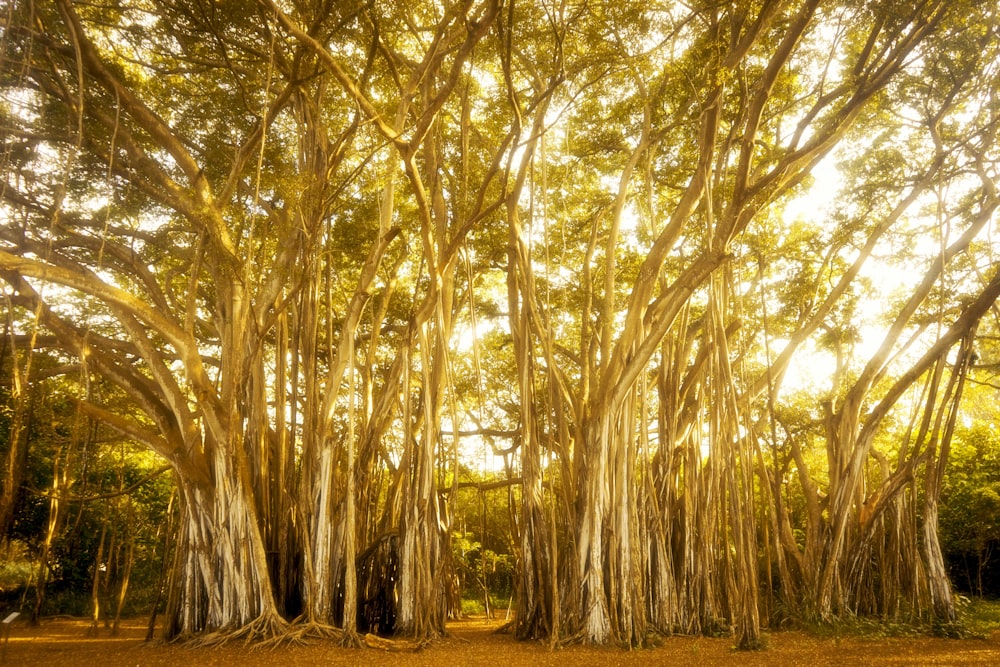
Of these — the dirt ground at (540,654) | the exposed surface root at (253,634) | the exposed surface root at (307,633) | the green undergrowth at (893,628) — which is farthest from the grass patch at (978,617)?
the exposed surface root at (253,634)

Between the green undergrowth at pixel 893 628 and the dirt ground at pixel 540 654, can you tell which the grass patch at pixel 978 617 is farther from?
the dirt ground at pixel 540 654

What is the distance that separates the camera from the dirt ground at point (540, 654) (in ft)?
13.7

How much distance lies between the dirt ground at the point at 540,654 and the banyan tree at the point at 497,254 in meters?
0.22

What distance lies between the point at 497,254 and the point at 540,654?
3.77 meters

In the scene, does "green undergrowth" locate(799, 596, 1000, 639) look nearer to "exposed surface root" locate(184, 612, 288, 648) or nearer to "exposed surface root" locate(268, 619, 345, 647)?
"exposed surface root" locate(268, 619, 345, 647)

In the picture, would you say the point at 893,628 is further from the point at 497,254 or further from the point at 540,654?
the point at 497,254

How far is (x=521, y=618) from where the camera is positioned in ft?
18.0

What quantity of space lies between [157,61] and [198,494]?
359 cm

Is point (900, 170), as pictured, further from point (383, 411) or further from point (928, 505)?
point (383, 411)

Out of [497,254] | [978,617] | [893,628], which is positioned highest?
[497,254]

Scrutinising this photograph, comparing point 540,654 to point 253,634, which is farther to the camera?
point 253,634

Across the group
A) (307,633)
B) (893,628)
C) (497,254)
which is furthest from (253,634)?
(893,628)

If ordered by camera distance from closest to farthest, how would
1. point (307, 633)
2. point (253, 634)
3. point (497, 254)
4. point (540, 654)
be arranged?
point (540, 654) < point (253, 634) < point (307, 633) < point (497, 254)

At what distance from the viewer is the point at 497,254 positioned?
22.7 feet
